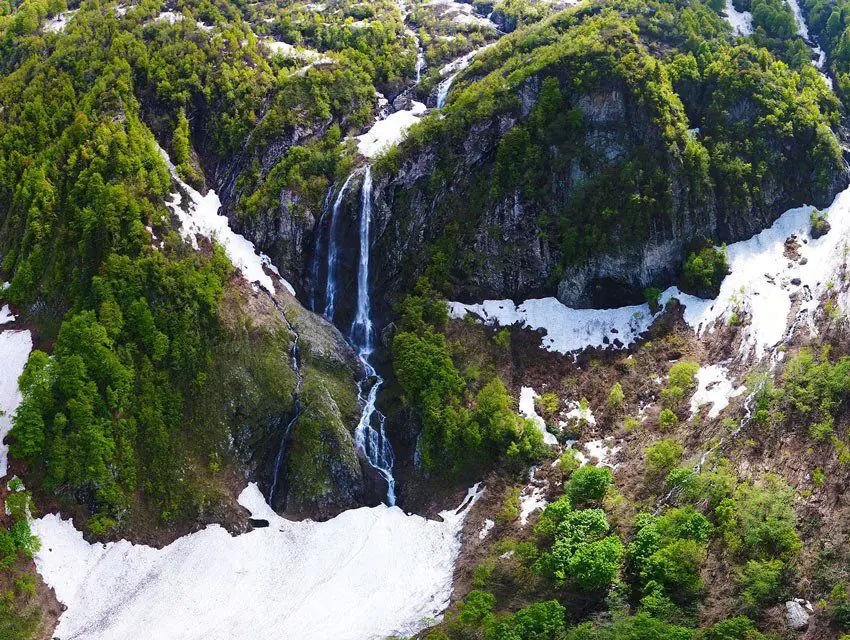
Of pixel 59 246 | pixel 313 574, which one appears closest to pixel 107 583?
pixel 313 574

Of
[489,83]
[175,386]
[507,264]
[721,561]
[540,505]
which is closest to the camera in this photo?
[721,561]

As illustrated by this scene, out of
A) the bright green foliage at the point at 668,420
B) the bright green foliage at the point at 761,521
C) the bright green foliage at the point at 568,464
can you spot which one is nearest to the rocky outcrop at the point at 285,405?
the bright green foliage at the point at 568,464

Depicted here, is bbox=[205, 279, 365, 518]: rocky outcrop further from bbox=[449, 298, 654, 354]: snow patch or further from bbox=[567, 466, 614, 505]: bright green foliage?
bbox=[567, 466, 614, 505]: bright green foliage

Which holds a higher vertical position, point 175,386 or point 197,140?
point 197,140

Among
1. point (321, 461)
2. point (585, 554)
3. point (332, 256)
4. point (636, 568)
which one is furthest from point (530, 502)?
point (332, 256)

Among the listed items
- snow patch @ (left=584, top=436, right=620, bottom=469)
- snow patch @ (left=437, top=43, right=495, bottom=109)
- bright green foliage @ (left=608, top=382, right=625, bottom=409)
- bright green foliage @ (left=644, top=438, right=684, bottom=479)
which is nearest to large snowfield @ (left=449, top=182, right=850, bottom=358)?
bright green foliage @ (left=608, top=382, right=625, bottom=409)

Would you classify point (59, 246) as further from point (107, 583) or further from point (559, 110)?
point (559, 110)
